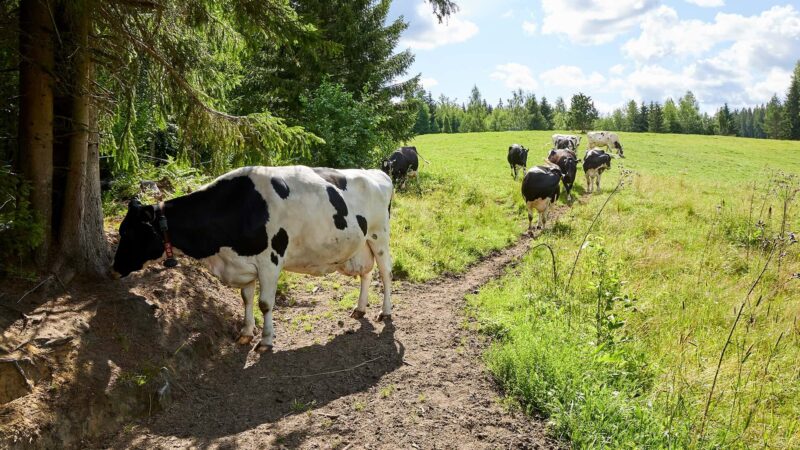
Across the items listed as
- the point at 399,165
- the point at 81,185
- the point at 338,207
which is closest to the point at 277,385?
the point at 338,207

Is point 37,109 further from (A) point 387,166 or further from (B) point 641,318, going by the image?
(A) point 387,166

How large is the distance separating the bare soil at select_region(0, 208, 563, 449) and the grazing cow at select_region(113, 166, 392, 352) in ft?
1.80

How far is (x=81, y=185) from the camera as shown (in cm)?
580

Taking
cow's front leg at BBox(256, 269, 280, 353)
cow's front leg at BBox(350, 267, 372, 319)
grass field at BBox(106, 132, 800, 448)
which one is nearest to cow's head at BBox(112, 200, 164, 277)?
cow's front leg at BBox(256, 269, 280, 353)

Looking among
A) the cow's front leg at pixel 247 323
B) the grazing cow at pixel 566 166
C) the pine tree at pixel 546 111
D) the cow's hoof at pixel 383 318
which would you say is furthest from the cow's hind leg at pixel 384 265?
the pine tree at pixel 546 111

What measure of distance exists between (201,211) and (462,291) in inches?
185

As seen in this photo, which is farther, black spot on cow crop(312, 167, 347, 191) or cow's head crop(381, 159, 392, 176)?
cow's head crop(381, 159, 392, 176)

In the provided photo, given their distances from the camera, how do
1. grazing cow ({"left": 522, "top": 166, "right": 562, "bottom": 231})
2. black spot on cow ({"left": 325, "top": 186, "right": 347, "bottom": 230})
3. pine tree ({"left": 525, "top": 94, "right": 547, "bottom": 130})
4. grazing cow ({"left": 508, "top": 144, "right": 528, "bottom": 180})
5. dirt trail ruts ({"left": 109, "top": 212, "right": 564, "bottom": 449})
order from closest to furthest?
dirt trail ruts ({"left": 109, "top": 212, "right": 564, "bottom": 449}), black spot on cow ({"left": 325, "top": 186, "right": 347, "bottom": 230}), grazing cow ({"left": 522, "top": 166, "right": 562, "bottom": 231}), grazing cow ({"left": 508, "top": 144, "right": 528, "bottom": 180}), pine tree ({"left": 525, "top": 94, "right": 547, "bottom": 130})

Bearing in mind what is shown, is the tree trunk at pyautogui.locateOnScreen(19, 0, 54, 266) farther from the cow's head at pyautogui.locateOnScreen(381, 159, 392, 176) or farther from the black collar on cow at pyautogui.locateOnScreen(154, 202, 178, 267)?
the cow's head at pyautogui.locateOnScreen(381, 159, 392, 176)

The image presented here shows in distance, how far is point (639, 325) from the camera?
6.80m

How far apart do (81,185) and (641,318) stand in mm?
7318

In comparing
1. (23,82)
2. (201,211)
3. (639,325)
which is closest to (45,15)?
(23,82)

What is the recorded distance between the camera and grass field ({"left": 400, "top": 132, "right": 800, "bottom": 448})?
4.66 m

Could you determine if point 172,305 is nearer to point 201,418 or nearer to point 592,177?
point 201,418
